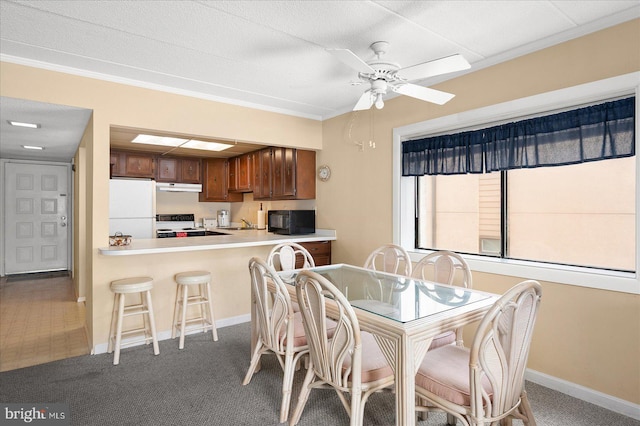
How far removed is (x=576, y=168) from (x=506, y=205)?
566 mm

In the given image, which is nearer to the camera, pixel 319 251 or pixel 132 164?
pixel 319 251

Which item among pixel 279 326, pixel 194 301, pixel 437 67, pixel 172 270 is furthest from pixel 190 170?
pixel 437 67

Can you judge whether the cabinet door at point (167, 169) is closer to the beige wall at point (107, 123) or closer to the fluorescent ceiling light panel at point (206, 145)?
the fluorescent ceiling light panel at point (206, 145)

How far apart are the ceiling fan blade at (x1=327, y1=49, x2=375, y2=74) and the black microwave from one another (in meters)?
2.50

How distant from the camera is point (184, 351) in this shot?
3.18 metres

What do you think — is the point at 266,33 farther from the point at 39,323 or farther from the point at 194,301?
the point at 39,323

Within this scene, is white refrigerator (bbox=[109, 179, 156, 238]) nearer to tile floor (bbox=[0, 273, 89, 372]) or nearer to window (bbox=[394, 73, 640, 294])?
tile floor (bbox=[0, 273, 89, 372])

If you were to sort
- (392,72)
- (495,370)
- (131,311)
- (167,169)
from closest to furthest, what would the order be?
(495,370), (392,72), (131,311), (167,169)

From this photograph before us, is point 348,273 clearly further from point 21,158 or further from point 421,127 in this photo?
point 21,158

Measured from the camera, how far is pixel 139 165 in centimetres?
543

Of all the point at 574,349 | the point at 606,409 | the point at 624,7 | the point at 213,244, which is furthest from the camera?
the point at 213,244

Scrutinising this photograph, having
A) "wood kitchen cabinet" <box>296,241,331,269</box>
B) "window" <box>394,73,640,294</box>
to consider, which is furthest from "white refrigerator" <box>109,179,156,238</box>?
"window" <box>394,73,640,294</box>

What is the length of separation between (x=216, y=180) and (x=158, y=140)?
5.92 feet

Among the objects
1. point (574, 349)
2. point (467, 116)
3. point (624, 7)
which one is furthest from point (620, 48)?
point (574, 349)
